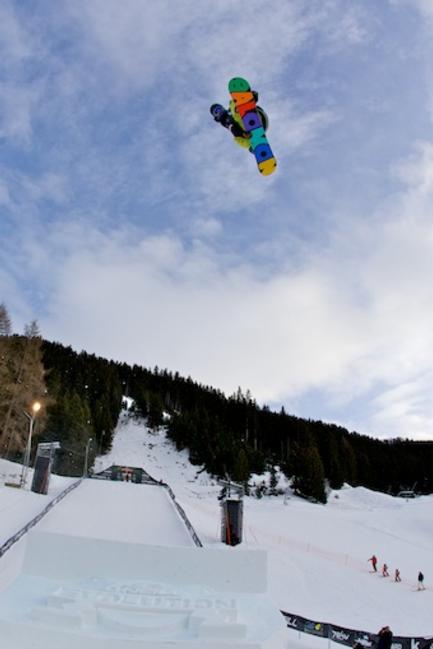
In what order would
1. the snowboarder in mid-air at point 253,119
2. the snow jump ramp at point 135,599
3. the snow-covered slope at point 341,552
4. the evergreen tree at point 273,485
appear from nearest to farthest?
the snow jump ramp at point 135,599 < the snowboarder in mid-air at point 253,119 < the snow-covered slope at point 341,552 < the evergreen tree at point 273,485

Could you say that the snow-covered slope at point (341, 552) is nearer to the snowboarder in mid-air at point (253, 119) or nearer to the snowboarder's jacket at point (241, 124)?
the snowboarder in mid-air at point (253, 119)

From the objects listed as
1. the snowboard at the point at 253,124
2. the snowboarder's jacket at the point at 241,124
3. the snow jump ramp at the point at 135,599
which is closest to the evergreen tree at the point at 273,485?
the snow jump ramp at the point at 135,599

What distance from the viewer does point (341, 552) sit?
31516 millimetres

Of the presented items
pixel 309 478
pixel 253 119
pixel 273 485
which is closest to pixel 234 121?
pixel 253 119

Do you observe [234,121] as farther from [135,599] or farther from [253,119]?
[135,599]

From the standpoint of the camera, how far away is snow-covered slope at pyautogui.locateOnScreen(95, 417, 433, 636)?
59.6 ft

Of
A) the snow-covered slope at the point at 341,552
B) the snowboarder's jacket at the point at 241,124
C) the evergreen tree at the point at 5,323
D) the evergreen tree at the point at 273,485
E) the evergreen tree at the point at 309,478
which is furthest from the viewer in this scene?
the evergreen tree at the point at 273,485

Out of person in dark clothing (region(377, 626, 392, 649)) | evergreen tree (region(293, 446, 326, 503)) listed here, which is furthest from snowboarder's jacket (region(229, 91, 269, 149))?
evergreen tree (region(293, 446, 326, 503))

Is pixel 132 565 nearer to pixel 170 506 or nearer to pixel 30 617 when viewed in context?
pixel 30 617

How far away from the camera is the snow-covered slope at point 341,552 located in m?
18.2

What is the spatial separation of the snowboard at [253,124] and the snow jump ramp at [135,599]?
29.9 ft

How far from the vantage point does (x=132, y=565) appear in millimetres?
11688

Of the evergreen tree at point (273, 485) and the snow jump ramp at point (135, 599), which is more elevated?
the evergreen tree at point (273, 485)

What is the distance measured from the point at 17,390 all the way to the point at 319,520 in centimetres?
2778
